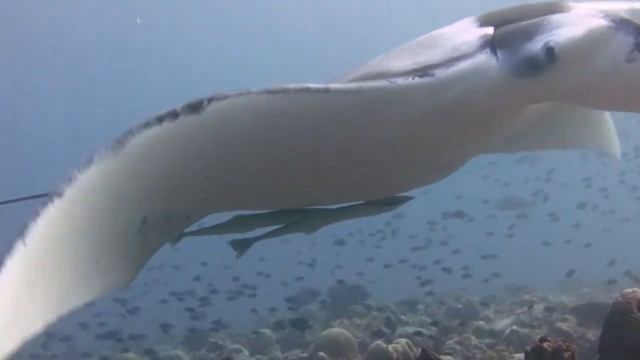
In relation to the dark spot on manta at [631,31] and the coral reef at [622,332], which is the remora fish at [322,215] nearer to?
the dark spot on manta at [631,31]

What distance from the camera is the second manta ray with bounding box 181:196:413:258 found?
279 centimetres

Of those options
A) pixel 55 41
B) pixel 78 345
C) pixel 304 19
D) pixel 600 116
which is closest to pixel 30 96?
pixel 55 41

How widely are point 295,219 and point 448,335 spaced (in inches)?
296

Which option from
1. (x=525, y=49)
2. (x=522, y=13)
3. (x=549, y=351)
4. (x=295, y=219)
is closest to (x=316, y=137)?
(x=295, y=219)

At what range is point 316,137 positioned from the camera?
2.32 meters

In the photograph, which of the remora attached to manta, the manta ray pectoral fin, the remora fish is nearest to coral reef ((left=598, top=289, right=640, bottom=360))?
the manta ray pectoral fin

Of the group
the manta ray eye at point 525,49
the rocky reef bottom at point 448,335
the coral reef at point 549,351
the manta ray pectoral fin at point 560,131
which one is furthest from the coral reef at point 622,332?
the manta ray eye at point 525,49

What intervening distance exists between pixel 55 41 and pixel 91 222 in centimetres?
7489

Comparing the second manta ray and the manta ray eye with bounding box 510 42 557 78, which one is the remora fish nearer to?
the second manta ray

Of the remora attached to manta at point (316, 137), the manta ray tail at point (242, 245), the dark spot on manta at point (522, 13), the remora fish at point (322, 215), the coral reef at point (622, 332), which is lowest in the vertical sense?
the coral reef at point (622, 332)

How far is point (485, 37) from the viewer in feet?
7.66

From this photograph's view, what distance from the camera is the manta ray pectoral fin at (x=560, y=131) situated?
296 centimetres

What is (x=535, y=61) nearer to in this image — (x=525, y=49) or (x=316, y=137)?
(x=525, y=49)

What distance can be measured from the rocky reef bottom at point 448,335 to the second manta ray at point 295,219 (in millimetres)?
1623
